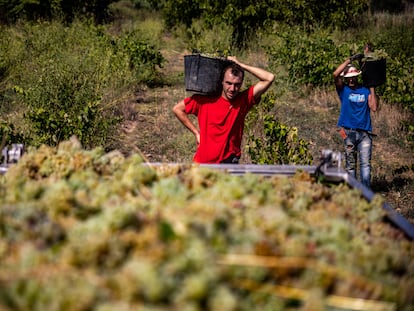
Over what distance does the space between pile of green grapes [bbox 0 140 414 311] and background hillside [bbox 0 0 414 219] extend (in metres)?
2.44

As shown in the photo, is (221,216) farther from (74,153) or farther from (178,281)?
(74,153)

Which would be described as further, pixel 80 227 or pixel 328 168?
pixel 328 168

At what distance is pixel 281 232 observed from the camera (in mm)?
1800

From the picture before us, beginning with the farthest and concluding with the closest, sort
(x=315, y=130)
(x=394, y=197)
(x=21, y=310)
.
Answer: (x=315, y=130) → (x=394, y=197) → (x=21, y=310)

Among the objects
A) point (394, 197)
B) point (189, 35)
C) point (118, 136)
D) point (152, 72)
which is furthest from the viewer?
point (189, 35)

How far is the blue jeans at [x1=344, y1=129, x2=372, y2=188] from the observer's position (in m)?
5.90

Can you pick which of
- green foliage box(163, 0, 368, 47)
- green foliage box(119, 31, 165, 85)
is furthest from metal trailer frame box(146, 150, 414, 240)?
green foliage box(163, 0, 368, 47)

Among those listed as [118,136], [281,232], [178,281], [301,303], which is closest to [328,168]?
[281,232]

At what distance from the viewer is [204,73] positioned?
4320 millimetres

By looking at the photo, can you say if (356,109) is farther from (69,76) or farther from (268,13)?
(268,13)

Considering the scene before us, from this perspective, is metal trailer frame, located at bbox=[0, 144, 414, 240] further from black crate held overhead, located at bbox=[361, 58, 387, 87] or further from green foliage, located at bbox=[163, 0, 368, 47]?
green foliage, located at bbox=[163, 0, 368, 47]

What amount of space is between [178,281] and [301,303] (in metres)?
0.38

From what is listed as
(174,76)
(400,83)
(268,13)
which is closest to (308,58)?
(174,76)

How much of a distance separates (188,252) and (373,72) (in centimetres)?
492
